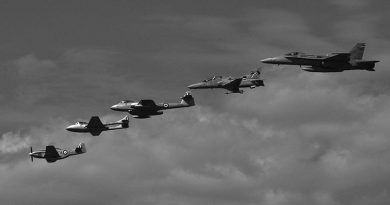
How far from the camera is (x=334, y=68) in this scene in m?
199

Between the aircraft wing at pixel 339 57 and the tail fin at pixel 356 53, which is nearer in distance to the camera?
the aircraft wing at pixel 339 57

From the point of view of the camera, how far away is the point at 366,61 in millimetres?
195375

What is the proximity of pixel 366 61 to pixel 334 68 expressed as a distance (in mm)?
7392

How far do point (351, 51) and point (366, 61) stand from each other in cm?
439

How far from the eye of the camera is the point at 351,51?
650ft

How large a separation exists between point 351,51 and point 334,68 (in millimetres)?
5119

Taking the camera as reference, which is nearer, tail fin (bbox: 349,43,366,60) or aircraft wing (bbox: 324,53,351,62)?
aircraft wing (bbox: 324,53,351,62)

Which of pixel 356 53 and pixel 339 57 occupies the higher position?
pixel 356 53
